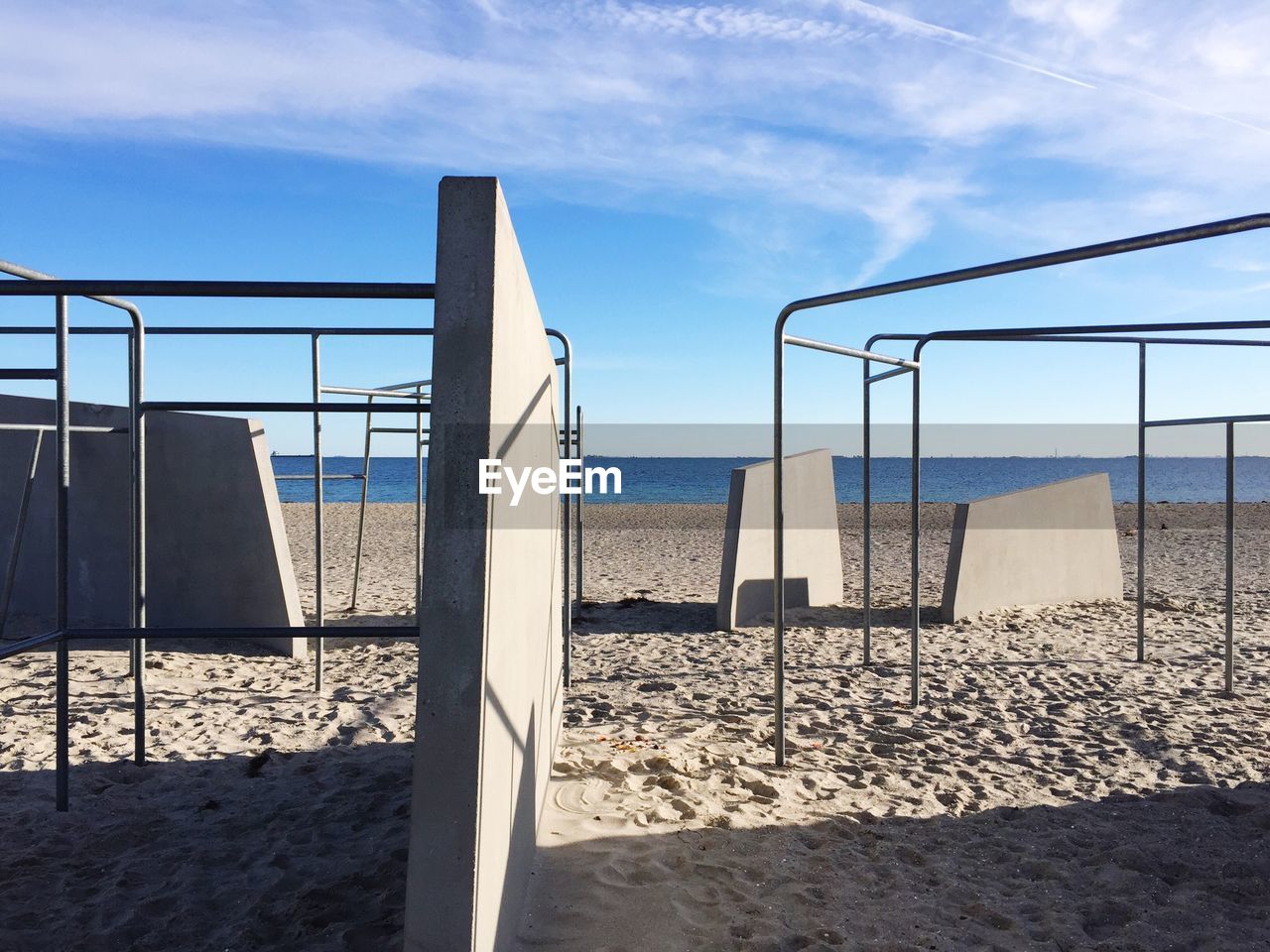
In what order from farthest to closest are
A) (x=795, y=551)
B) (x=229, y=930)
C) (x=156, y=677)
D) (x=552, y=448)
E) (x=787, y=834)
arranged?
(x=795, y=551), (x=156, y=677), (x=552, y=448), (x=787, y=834), (x=229, y=930)

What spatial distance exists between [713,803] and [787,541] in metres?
4.15

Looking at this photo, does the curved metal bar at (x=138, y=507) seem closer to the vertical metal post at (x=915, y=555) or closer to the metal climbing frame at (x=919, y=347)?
the metal climbing frame at (x=919, y=347)

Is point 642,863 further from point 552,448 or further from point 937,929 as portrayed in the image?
point 552,448

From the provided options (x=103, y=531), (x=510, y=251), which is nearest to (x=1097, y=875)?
(x=510, y=251)

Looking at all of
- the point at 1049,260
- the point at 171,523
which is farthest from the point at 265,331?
the point at 1049,260

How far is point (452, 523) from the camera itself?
5.17 feet

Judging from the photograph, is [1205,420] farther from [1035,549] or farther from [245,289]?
[245,289]

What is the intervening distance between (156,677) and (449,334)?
14.0 ft

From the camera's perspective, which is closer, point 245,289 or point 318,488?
point 245,289

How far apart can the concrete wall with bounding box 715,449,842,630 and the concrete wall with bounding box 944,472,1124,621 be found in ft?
3.49

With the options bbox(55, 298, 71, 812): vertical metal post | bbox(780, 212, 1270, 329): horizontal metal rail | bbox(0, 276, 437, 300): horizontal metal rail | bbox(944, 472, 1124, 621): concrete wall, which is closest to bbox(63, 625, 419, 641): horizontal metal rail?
bbox(55, 298, 71, 812): vertical metal post

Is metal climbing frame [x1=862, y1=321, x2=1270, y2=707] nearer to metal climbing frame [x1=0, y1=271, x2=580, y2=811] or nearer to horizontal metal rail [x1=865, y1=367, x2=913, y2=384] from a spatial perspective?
horizontal metal rail [x1=865, y1=367, x2=913, y2=384]

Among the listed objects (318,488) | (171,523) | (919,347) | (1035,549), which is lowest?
(1035,549)

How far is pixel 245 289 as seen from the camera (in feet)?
7.90
